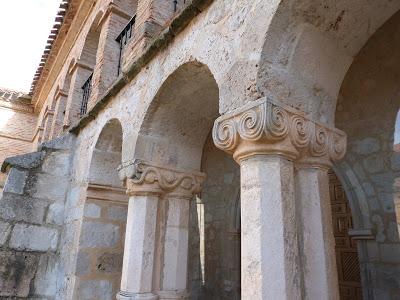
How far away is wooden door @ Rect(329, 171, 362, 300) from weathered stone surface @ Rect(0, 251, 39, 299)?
3.82m

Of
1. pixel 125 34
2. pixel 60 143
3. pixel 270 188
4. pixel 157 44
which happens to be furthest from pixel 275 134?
pixel 60 143

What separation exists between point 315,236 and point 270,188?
36cm

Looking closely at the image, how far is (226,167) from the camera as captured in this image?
5.18 metres

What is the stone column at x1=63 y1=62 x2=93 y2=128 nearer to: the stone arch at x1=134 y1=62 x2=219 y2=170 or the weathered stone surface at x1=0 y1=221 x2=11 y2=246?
the weathered stone surface at x1=0 y1=221 x2=11 y2=246

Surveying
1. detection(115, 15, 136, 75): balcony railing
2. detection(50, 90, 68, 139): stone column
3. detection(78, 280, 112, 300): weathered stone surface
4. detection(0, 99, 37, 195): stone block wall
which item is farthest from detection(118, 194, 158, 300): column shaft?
detection(0, 99, 37, 195): stone block wall

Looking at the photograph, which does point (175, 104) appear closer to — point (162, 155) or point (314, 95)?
point (162, 155)

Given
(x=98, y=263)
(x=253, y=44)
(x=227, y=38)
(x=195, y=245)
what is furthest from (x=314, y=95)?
(x=195, y=245)

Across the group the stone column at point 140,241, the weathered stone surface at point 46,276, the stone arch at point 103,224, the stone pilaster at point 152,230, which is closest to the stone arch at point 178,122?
the stone pilaster at point 152,230

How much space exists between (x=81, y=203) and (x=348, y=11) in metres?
3.60

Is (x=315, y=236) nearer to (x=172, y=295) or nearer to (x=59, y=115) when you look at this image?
(x=172, y=295)

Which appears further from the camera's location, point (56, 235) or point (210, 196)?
point (210, 196)

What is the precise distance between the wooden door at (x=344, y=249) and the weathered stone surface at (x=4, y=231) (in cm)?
407

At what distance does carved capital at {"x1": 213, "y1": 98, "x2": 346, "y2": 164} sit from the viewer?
5.47 feet

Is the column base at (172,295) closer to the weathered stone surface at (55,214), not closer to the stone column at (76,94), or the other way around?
the weathered stone surface at (55,214)
